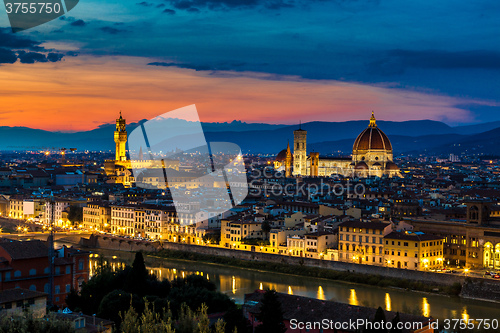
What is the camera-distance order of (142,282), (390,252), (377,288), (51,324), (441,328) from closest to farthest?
(51,324) → (441,328) → (142,282) → (377,288) → (390,252)

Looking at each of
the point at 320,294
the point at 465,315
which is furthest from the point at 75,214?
the point at 465,315

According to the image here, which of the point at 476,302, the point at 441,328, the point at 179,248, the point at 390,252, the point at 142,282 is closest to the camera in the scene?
the point at 441,328

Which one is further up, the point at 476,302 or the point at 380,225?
the point at 380,225

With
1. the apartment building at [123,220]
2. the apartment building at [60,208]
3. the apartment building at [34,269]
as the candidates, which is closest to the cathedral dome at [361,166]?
the apartment building at [60,208]

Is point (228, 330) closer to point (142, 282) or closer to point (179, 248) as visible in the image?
point (142, 282)

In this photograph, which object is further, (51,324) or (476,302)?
(476,302)

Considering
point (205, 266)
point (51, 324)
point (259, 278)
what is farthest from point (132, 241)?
point (51, 324)

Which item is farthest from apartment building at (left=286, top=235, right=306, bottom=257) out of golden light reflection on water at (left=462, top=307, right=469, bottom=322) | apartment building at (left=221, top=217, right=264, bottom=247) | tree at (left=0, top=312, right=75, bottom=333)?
tree at (left=0, top=312, right=75, bottom=333)

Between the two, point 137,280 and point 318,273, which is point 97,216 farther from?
point 137,280

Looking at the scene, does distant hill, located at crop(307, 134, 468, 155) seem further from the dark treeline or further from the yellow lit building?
the dark treeline
